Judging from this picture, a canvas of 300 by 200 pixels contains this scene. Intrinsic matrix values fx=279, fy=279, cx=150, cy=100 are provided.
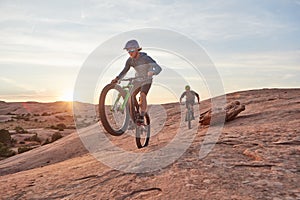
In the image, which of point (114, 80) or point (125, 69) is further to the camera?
point (125, 69)

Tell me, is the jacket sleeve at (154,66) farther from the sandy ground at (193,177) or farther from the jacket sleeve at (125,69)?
the sandy ground at (193,177)

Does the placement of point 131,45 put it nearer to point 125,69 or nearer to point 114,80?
point 125,69

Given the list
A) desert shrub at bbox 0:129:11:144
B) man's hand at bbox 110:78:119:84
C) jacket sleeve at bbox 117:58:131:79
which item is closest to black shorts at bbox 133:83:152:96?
jacket sleeve at bbox 117:58:131:79

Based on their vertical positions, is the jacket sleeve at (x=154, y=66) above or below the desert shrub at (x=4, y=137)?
above

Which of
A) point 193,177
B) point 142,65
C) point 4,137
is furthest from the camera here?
point 4,137

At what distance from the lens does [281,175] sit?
15.4ft

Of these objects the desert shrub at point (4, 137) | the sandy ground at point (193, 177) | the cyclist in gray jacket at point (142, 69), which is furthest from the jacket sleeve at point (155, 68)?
the desert shrub at point (4, 137)

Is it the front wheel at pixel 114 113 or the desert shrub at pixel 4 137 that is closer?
the front wheel at pixel 114 113

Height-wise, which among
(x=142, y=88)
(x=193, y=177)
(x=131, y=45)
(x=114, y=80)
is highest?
(x=131, y=45)

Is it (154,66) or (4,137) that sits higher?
(154,66)

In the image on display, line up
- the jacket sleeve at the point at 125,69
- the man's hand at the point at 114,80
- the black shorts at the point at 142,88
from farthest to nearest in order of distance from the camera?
the black shorts at the point at 142,88 < the jacket sleeve at the point at 125,69 < the man's hand at the point at 114,80

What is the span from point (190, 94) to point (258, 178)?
33.1 feet

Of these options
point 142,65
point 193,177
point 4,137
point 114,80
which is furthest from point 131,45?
point 4,137

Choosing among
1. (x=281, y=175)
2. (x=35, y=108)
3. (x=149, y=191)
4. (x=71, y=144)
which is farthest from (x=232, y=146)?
(x=35, y=108)
